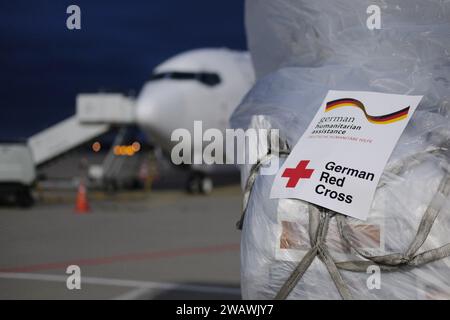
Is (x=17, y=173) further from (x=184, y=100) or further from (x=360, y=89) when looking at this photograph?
(x=360, y=89)

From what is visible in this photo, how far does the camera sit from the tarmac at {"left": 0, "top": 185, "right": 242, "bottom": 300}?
6.31 metres

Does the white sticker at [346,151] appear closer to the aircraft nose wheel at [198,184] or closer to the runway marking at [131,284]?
the runway marking at [131,284]

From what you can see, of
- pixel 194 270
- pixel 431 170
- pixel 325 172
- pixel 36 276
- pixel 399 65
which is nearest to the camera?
pixel 431 170

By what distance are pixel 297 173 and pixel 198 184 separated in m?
16.2

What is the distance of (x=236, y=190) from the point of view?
73.2 feet

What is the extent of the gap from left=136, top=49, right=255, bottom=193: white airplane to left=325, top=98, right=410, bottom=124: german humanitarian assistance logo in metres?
13.7

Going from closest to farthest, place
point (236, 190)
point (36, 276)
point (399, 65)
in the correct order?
1. point (399, 65)
2. point (36, 276)
3. point (236, 190)

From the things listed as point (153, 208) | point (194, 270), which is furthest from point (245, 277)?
point (153, 208)

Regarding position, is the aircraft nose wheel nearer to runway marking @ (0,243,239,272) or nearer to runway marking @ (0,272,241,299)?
runway marking @ (0,243,239,272)

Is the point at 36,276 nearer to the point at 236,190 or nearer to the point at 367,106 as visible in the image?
the point at 367,106

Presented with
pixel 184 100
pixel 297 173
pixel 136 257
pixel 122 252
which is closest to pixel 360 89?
pixel 297 173

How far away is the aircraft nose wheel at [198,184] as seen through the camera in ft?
62.8

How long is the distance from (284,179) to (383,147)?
0.52 m

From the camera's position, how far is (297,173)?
3000 mm
